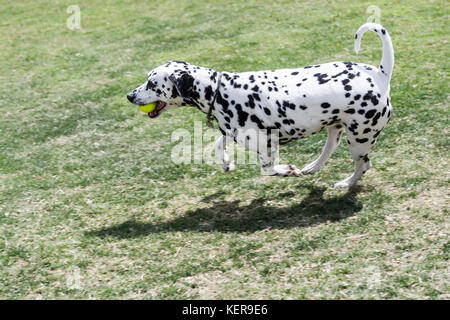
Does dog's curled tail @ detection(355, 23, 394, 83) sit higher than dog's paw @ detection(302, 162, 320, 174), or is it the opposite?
dog's curled tail @ detection(355, 23, 394, 83)

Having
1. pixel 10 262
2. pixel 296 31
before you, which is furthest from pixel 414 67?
pixel 10 262

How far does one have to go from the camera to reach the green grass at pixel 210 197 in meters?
5.11

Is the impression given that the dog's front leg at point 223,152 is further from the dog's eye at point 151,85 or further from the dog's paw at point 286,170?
the dog's eye at point 151,85

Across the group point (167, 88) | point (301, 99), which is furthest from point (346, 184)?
point (167, 88)

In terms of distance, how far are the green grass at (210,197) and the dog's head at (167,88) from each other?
123 centimetres

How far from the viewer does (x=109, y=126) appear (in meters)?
8.80

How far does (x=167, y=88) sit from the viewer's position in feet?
19.9

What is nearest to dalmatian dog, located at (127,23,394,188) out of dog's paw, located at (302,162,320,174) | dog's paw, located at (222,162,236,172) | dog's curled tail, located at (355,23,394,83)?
dog's curled tail, located at (355,23,394,83)

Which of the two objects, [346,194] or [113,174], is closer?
[346,194]

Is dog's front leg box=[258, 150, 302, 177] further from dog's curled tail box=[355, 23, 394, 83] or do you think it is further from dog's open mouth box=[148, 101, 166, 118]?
dog's curled tail box=[355, 23, 394, 83]

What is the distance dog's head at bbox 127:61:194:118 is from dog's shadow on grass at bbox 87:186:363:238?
1.28 meters

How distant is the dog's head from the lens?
235 inches

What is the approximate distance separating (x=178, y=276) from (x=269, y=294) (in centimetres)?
93
